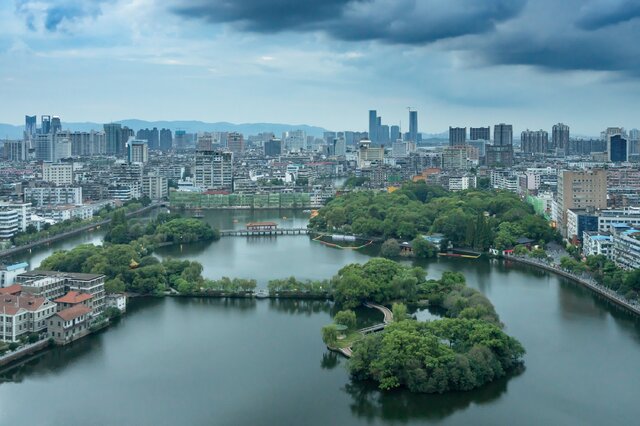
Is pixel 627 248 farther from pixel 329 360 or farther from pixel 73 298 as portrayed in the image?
pixel 73 298

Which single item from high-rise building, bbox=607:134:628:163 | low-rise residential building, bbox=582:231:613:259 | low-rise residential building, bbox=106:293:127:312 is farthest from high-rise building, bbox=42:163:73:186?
high-rise building, bbox=607:134:628:163

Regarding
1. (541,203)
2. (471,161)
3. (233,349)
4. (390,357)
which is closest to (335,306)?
(233,349)

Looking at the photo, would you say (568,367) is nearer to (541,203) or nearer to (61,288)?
(61,288)

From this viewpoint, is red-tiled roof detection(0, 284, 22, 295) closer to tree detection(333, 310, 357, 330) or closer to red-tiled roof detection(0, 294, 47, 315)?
red-tiled roof detection(0, 294, 47, 315)

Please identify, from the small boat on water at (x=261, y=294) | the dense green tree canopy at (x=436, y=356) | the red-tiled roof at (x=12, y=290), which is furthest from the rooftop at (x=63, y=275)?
the dense green tree canopy at (x=436, y=356)

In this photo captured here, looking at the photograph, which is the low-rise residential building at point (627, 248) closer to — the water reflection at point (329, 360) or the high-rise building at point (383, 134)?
the water reflection at point (329, 360)

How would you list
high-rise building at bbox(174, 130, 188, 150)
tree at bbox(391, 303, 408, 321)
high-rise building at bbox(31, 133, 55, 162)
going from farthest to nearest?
high-rise building at bbox(174, 130, 188, 150) < high-rise building at bbox(31, 133, 55, 162) < tree at bbox(391, 303, 408, 321)

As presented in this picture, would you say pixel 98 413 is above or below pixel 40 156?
below
